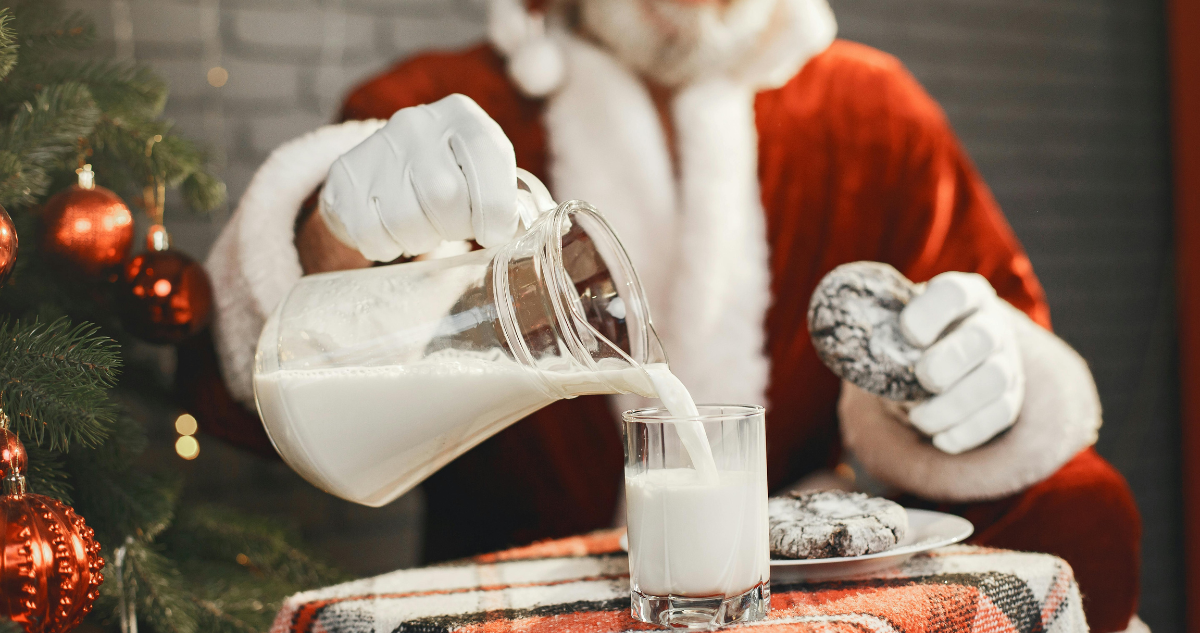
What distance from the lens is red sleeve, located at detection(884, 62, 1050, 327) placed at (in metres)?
1.19

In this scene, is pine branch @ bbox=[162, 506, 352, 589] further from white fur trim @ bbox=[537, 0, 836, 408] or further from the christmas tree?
white fur trim @ bbox=[537, 0, 836, 408]

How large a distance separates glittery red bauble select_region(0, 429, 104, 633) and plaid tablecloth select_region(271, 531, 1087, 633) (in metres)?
0.12

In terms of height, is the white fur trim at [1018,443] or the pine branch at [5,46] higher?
the pine branch at [5,46]

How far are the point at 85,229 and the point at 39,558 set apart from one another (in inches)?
13.0

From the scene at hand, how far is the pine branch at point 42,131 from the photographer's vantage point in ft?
2.30

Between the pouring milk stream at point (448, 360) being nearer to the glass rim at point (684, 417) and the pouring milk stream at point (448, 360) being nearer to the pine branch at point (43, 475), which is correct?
the glass rim at point (684, 417)

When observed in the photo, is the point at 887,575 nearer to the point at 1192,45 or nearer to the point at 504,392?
the point at 504,392

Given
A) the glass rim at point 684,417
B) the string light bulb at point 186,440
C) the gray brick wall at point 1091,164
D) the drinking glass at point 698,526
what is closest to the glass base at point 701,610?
the drinking glass at point 698,526

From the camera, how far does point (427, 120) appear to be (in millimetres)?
662

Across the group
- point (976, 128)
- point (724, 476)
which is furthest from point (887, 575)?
point (976, 128)

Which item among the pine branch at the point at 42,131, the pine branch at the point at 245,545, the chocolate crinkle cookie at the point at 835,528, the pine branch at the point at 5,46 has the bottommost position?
the pine branch at the point at 245,545

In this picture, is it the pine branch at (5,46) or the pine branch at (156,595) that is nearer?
the pine branch at (5,46)

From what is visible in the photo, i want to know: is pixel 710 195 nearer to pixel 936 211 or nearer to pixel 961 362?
pixel 936 211

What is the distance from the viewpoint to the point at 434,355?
0.56 metres
